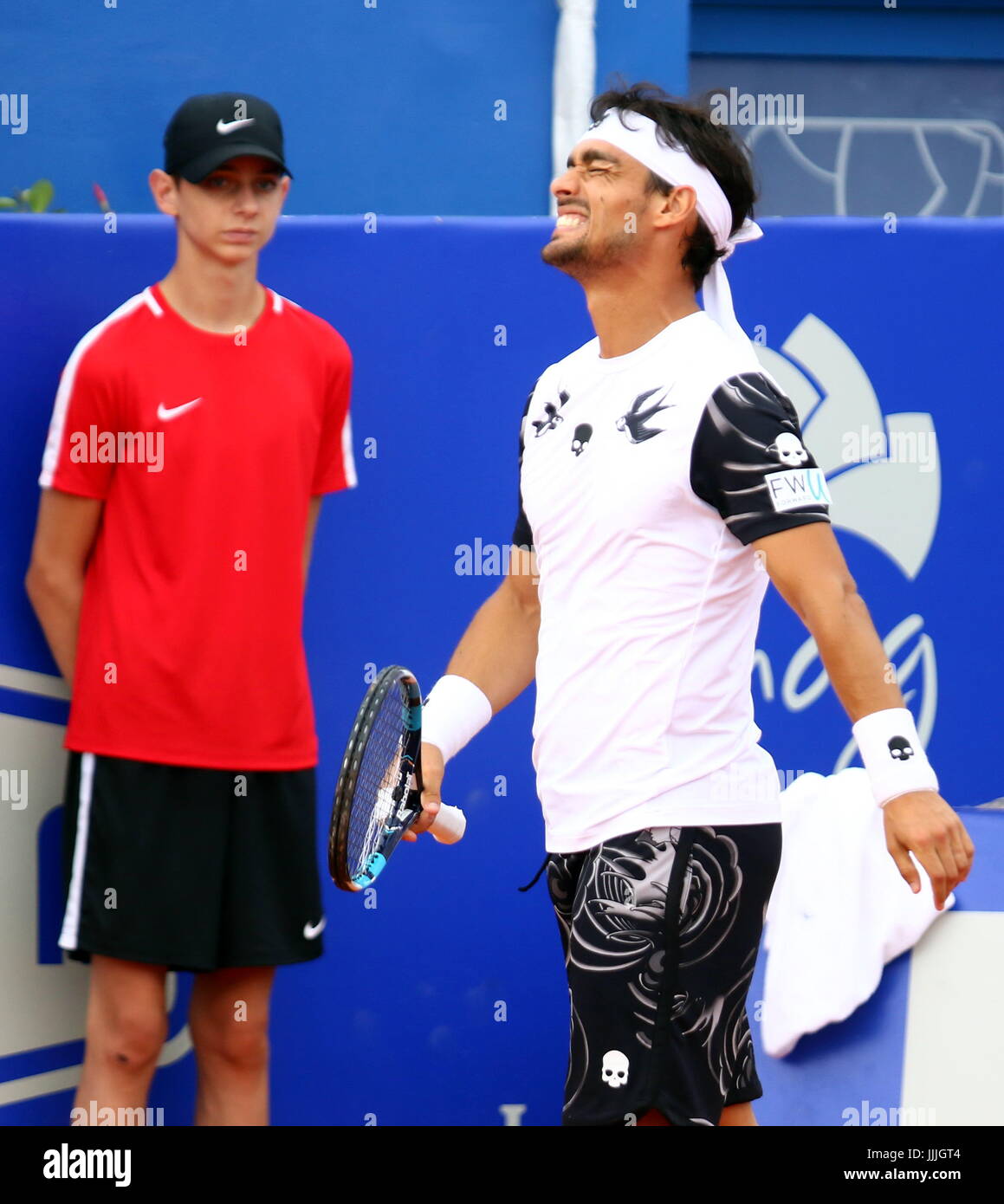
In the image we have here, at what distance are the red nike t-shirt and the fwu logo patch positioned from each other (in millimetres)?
1317

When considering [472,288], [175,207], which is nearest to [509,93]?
[472,288]

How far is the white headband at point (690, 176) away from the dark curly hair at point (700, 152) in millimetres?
14

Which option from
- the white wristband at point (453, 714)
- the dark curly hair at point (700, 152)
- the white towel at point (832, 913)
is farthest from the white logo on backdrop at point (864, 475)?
the white wristband at point (453, 714)

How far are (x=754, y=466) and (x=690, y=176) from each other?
0.68 metres

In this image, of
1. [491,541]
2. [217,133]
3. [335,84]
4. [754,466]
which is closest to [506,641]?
[754,466]

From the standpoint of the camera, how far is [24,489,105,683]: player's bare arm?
12.7ft

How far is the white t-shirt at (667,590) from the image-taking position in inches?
117

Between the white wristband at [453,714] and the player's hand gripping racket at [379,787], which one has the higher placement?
the white wristband at [453,714]

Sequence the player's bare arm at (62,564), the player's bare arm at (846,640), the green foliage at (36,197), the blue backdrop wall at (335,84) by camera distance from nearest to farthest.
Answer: the player's bare arm at (846,640), the player's bare arm at (62,564), the green foliage at (36,197), the blue backdrop wall at (335,84)

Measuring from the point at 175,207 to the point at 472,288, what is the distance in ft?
2.40

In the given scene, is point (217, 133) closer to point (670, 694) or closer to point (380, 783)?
point (380, 783)

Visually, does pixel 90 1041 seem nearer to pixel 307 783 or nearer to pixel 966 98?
pixel 307 783

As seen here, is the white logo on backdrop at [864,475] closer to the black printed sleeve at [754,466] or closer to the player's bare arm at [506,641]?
the player's bare arm at [506,641]

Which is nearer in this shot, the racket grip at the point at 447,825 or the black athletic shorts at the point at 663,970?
the black athletic shorts at the point at 663,970
